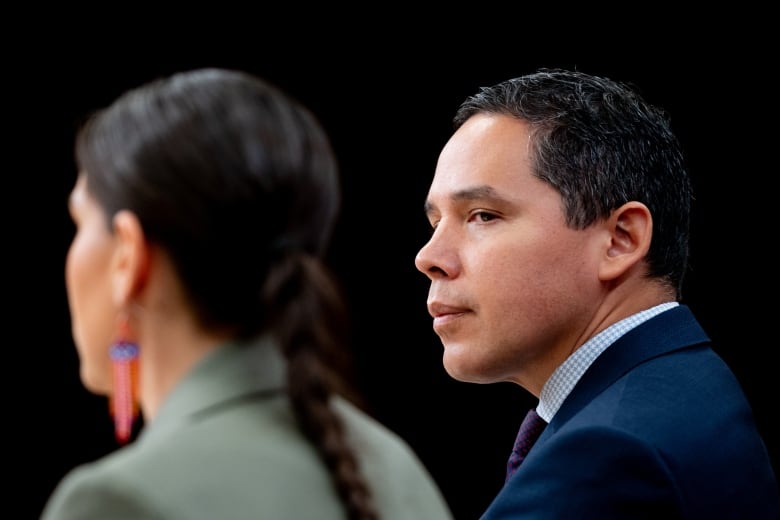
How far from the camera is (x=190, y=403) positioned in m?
1.04

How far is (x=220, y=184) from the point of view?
1018 mm

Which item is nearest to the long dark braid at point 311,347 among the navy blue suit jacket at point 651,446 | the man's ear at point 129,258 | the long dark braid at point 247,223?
the long dark braid at point 247,223

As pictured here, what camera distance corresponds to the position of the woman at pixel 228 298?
100cm

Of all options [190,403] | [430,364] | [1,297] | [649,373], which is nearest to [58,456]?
[1,297]

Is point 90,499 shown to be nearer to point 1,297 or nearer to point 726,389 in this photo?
point 726,389

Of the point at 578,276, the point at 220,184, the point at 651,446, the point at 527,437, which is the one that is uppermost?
the point at 220,184

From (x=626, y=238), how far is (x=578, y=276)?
0.10 meters

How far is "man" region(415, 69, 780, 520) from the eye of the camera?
1694mm

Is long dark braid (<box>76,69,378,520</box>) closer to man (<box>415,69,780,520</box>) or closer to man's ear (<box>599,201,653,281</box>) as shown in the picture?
man (<box>415,69,780,520</box>)

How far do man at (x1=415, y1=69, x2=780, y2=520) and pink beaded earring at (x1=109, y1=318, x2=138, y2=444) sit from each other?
0.68 metres

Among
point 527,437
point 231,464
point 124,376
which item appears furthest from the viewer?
point 527,437

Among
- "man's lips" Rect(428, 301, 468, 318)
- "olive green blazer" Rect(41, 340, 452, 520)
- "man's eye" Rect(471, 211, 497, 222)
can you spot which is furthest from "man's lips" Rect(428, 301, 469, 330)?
"olive green blazer" Rect(41, 340, 452, 520)

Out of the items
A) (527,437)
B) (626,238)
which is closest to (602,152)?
(626,238)

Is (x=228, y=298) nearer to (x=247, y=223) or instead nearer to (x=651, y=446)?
(x=247, y=223)
